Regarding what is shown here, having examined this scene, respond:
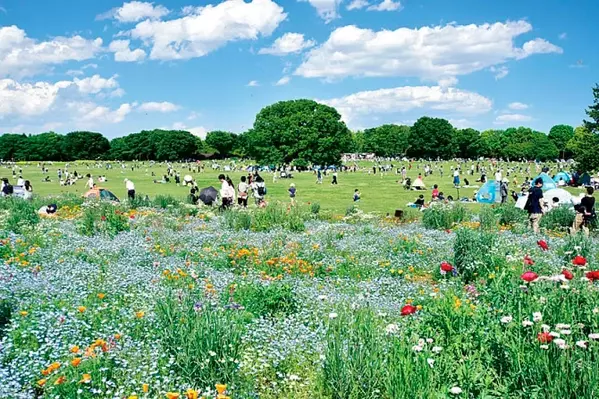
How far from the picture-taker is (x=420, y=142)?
5113 inches

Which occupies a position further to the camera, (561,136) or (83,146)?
(561,136)

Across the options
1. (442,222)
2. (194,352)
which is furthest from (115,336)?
(442,222)

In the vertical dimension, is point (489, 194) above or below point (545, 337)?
below

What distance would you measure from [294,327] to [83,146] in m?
151

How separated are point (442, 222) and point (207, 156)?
14707 centimetres

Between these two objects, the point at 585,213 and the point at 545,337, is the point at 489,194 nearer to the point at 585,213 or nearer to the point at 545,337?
the point at 585,213

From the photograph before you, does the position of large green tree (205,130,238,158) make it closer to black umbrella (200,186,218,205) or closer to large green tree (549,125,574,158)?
large green tree (549,125,574,158)

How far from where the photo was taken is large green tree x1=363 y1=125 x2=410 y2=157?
152 meters

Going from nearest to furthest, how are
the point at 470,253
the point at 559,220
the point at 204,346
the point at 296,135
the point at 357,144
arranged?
the point at 204,346 → the point at 470,253 → the point at 559,220 → the point at 296,135 → the point at 357,144

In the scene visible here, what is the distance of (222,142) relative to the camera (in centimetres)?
16212

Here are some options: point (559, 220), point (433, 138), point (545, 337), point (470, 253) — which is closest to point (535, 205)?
point (559, 220)

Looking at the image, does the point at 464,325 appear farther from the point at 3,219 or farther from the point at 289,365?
the point at 3,219

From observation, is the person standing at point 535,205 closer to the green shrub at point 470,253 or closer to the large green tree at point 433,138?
the green shrub at point 470,253

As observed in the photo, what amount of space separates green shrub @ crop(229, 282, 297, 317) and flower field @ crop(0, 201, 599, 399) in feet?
0.10
